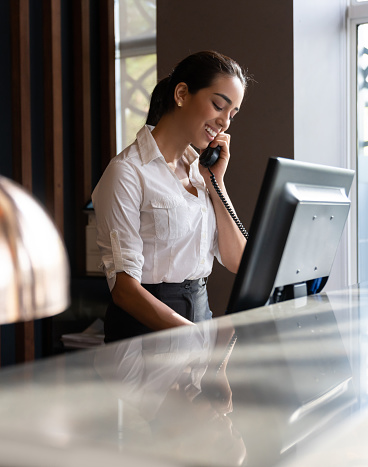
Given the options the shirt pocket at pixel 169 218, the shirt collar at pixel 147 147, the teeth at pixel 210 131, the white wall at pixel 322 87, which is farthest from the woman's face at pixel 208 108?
the white wall at pixel 322 87

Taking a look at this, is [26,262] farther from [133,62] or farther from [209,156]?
[133,62]

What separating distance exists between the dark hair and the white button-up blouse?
131 mm

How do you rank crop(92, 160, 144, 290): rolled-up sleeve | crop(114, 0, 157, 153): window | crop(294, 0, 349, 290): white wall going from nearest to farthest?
crop(92, 160, 144, 290): rolled-up sleeve
crop(294, 0, 349, 290): white wall
crop(114, 0, 157, 153): window

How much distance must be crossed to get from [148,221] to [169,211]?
7 centimetres

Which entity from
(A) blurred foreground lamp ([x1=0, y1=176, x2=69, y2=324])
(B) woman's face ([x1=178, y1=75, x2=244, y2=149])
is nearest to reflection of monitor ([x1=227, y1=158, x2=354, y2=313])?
(B) woman's face ([x1=178, y1=75, x2=244, y2=149])

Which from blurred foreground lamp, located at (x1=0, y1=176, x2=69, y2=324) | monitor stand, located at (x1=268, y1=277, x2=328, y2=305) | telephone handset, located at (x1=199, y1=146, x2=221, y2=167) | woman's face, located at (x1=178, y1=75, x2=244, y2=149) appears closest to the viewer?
blurred foreground lamp, located at (x1=0, y1=176, x2=69, y2=324)

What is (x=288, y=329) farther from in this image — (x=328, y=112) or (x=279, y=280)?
(x=328, y=112)

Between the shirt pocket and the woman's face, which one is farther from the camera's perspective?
the woman's face

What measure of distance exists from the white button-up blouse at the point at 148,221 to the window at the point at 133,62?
1.99 m

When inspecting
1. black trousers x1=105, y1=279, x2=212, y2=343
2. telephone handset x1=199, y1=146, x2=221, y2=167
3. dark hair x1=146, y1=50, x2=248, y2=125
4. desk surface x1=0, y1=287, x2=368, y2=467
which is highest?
dark hair x1=146, y1=50, x2=248, y2=125

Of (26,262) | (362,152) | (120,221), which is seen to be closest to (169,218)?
(120,221)

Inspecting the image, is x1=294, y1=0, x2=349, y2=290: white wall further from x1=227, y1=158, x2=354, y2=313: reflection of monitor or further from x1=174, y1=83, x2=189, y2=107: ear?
x1=227, y1=158, x2=354, y2=313: reflection of monitor

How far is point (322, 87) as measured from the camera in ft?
10.3

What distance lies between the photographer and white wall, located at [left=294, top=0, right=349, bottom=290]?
2.96 meters
